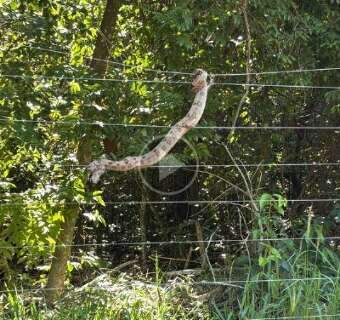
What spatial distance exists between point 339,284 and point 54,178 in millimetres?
1859

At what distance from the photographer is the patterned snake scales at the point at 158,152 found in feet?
8.06

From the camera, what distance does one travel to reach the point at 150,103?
3391mm

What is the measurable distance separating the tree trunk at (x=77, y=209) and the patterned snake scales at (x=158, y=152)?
110cm

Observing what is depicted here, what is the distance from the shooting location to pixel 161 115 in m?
3.69

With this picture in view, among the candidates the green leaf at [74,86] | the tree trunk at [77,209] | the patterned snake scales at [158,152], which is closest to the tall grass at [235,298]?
the tree trunk at [77,209]

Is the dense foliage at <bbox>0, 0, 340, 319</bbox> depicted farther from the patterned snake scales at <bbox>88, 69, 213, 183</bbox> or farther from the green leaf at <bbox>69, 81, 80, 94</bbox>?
the patterned snake scales at <bbox>88, 69, 213, 183</bbox>

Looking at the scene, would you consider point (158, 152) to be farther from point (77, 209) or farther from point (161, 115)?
point (77, 209)

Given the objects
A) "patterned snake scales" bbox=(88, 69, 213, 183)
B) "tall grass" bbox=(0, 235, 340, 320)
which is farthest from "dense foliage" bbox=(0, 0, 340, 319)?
"patterned snake scales" bbox=(88, 69, 213, 183)

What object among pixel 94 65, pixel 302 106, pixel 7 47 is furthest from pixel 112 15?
pixel 302 106

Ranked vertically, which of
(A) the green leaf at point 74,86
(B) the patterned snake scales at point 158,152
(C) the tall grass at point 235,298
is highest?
(A) the green leaf at point 74,86

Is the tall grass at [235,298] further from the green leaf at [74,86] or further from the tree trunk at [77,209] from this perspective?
the green leaf at [74,86]

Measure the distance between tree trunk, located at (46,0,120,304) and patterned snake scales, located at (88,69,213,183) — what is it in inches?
43.2

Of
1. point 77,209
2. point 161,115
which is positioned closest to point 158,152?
point 161,115

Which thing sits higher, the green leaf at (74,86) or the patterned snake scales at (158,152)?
the green leaf at (74,86)
